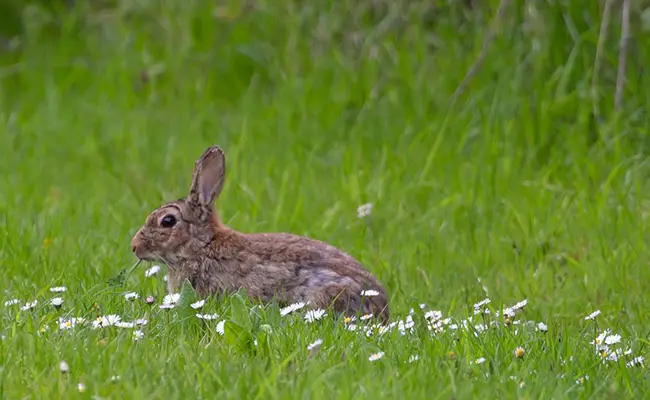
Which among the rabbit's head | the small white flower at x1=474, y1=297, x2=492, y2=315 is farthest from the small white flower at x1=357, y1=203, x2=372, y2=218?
the small white flower at x1=474, y1=297, x2=492, y2=315

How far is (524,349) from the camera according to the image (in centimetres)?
482

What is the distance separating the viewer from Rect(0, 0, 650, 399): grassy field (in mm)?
4535

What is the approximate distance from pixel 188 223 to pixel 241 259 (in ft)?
1.48

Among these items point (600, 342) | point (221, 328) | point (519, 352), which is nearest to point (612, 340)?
point (600, 342)

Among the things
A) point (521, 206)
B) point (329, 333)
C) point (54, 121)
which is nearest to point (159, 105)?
point (54, 121)

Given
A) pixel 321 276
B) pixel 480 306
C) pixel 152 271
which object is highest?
pixel 321 276

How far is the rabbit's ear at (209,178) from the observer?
20.6ft

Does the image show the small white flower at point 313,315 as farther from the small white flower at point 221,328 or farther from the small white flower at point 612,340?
the small white flower at point 612,340

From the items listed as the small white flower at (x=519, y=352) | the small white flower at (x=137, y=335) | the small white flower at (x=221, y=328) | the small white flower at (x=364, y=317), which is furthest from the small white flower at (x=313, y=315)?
the small white flower at (x=519, y=352)

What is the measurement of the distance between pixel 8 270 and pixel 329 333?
204cm

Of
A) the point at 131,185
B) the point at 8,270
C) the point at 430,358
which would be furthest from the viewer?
the point at 131,185

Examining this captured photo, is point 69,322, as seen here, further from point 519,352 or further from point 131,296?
point 519,352

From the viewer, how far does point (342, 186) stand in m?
7.95

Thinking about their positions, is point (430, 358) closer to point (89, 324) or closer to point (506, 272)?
point (89, 324)
